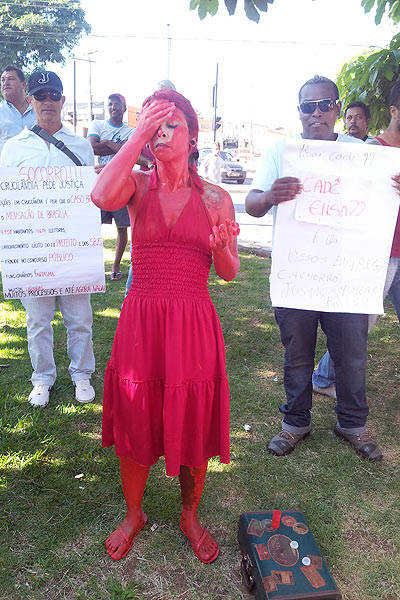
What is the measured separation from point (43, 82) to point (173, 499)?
8.82 ft

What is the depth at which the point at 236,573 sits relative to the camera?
2.20 m

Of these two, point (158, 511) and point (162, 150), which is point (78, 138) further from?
point (158, 511)

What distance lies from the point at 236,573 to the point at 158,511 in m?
0.55

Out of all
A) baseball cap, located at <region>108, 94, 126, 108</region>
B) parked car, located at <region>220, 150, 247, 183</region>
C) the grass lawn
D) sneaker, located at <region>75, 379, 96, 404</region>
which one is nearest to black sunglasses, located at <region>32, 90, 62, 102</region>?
sneaker, located at <region>75, 379, 96, 404</region>

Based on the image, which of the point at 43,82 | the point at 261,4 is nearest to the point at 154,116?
the point at 43,82

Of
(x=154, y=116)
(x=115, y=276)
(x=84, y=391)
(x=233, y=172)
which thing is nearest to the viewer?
(x=154, y=116)

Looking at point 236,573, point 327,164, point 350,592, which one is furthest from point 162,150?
point 350,592

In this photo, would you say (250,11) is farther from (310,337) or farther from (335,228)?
(310,337)

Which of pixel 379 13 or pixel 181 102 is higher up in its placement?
pixel 379 13

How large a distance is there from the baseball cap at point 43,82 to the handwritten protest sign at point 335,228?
5.34 feet

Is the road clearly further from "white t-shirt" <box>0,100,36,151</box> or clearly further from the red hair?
the red hair

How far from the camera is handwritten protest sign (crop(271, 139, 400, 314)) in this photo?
8.26 ft

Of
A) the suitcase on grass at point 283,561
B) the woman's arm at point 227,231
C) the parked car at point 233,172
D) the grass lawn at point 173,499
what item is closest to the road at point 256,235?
the grass lawn at point 173,499

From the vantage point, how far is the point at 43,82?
3.02 meters
